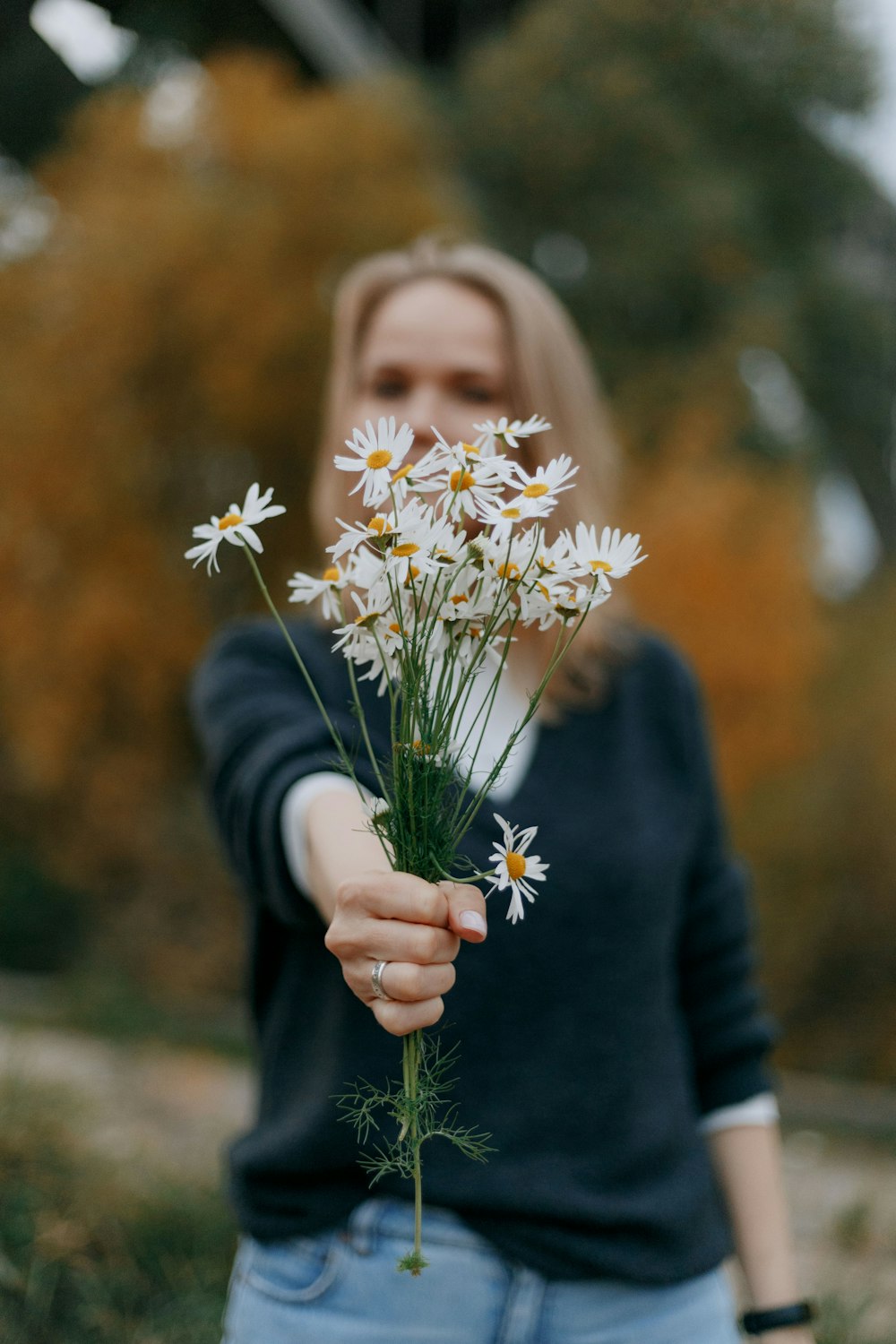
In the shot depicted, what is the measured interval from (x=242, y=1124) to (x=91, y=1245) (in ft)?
5.79

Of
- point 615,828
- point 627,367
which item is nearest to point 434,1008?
point 615,828

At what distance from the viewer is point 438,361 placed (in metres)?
1.30

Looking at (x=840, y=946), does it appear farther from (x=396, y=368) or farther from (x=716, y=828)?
(x=396, y=368)

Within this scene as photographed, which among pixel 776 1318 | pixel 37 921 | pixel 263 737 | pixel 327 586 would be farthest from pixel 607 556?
pixel 37 921

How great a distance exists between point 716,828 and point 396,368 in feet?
2.27

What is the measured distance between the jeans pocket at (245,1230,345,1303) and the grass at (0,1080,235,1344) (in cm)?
114

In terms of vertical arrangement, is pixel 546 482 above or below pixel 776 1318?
above

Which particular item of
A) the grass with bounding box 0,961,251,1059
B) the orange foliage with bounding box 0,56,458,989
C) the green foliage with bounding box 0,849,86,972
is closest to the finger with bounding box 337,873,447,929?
→ the grass with bounding box 0,961,251,1059

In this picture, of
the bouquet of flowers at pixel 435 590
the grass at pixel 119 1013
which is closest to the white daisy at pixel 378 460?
the bouquet of flowers at pixel 435 590

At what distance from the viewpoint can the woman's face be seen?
1.28 meters

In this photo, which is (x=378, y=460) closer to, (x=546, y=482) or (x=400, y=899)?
(x=546, y=482)

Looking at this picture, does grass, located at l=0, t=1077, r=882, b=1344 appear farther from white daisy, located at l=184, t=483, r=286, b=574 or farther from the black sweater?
white daisy, located at l=184, t=483, r=286, b=574

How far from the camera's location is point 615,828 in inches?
48.6

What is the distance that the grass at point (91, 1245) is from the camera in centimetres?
200
